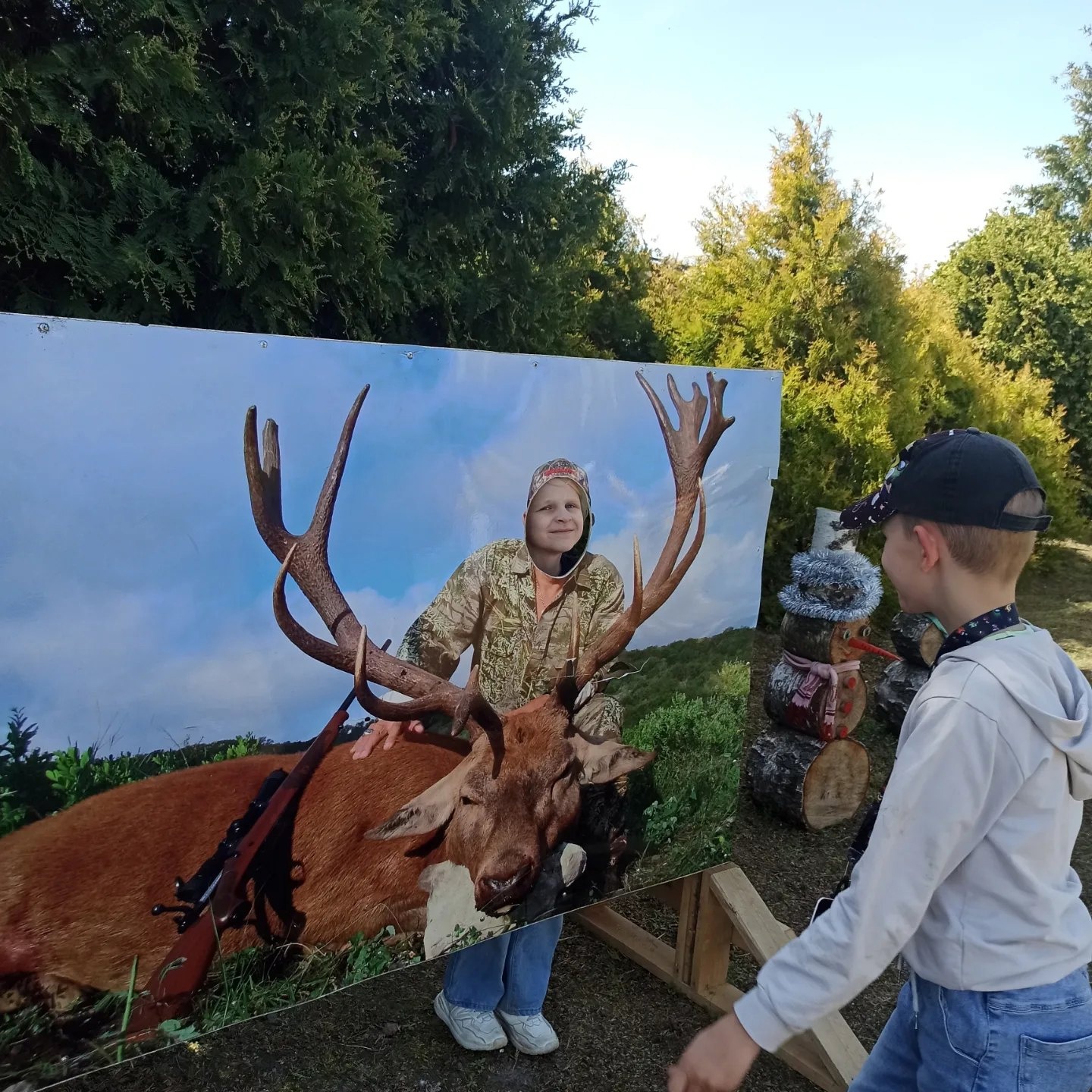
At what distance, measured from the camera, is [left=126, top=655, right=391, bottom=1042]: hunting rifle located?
1782 mm

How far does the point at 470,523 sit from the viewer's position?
82.8 inches

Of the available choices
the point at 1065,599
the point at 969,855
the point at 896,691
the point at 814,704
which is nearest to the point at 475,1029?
the point at 969,855

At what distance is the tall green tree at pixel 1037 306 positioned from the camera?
43.0ft

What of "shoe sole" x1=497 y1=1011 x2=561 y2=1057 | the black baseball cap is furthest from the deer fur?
the black baseball cap

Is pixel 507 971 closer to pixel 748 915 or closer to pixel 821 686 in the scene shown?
pixel 748 915

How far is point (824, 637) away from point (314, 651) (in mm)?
3275

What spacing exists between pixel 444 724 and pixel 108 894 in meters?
0.77

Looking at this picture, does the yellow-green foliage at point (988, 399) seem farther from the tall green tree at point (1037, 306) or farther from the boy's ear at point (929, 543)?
the boy's ear at point (929, 543)

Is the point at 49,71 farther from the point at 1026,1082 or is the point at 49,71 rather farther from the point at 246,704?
the point at 1026,1082

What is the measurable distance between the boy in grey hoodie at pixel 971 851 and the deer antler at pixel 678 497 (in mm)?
1012

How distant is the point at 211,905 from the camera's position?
71.7 inches

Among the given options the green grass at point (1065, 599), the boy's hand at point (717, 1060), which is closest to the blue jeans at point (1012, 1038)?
the boy's hand at point (717, 1060)

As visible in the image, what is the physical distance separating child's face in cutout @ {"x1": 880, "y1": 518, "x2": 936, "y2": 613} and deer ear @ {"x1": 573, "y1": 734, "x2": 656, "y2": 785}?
1.11 meters

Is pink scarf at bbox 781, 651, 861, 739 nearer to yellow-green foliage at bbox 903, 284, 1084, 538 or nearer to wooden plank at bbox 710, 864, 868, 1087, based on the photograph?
wooden plank at bbox 710, 864, 868, 1087
